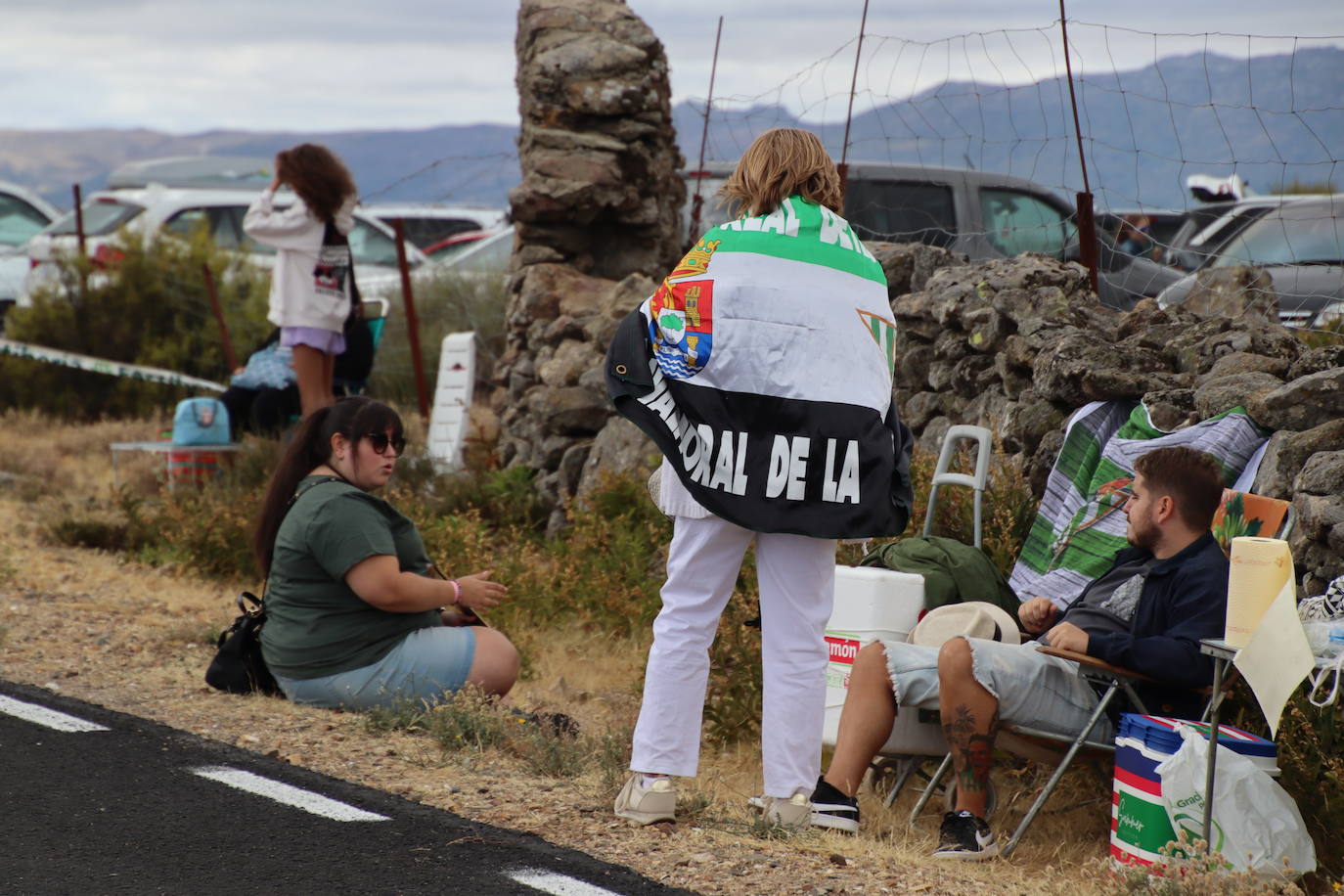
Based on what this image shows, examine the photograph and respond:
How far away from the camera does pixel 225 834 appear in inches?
154

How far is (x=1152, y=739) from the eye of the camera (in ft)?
12.6

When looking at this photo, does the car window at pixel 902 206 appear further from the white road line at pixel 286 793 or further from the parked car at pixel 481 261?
the white road line at pixel 286 793

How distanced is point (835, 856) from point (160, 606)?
4.35 metres

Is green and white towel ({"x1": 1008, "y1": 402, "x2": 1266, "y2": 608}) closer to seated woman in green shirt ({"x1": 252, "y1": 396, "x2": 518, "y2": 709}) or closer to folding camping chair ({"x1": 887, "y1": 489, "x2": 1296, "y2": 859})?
folding camping chair ({"x1": 887, "y1": 489, "x2": 1296, "y2": 859})

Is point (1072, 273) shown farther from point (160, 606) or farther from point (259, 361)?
point (259, 361)

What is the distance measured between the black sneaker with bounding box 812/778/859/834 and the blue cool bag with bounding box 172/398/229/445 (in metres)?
6.29

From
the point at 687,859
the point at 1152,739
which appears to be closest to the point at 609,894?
the point at 687,859

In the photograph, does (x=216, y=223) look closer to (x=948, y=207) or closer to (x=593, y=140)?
(x=593, y=140)

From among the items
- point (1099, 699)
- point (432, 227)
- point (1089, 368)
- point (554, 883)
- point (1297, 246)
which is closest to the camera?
point (554, 883)

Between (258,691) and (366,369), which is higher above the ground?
(366,369)

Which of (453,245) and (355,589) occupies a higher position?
(453,245)

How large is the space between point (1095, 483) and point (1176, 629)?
133cm

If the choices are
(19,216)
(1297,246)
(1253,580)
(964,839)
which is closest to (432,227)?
(19,216)

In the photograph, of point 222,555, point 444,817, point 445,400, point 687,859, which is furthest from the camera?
point 445,400
